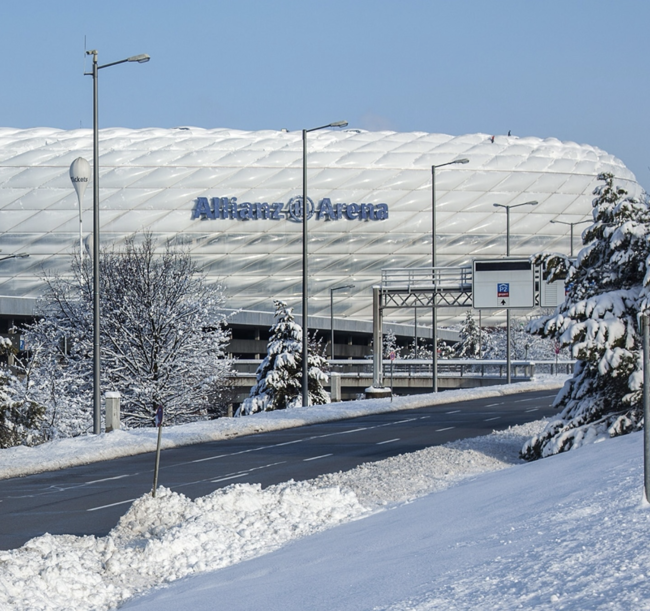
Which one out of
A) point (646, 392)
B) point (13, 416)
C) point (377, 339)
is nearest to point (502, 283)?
point (377, 339)

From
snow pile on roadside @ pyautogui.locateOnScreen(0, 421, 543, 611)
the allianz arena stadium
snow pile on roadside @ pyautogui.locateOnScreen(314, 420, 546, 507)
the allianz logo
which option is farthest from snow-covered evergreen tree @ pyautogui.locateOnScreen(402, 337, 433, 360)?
snow pile on roadside @ pyautogui.locateOnScreen(0, 421, 543, 611)

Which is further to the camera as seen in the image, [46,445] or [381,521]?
[46,445]

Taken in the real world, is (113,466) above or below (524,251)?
below

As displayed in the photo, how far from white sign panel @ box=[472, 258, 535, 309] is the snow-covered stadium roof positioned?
54426 millimetres

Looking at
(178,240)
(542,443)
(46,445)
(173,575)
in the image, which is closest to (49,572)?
(173,575)

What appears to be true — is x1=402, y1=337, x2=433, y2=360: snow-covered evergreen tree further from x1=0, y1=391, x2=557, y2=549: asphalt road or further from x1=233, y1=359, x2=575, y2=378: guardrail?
x1=0, y1=391, x2=557, y2=549: asphalt road

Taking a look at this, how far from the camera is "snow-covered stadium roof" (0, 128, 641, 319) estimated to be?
3821 inches

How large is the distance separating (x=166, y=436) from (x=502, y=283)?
72.4ft

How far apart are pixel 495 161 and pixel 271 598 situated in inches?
3989

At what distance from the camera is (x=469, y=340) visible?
101 m

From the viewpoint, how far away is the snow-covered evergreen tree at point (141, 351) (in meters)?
40.7

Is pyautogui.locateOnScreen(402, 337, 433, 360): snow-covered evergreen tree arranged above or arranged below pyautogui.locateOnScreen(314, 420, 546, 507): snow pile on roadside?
below

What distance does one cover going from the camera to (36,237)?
3797 inches

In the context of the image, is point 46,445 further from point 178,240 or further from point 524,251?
point 524,251
